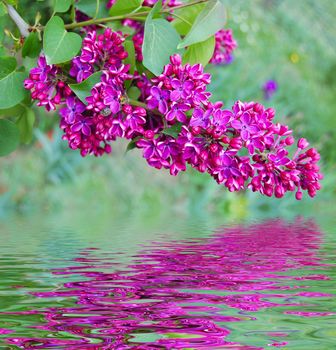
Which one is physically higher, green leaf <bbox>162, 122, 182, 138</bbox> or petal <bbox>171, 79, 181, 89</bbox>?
petal <bbox>171, 79, 181, 89</bbox>

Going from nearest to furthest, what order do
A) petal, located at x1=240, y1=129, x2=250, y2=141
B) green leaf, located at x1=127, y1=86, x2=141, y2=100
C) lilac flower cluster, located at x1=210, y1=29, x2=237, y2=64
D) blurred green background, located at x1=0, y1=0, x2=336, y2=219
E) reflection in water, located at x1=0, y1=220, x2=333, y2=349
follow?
reflection in water, located at x1=0, y1=220, x2=333, y2=349 < petal, located at x1=240, y1=129, x2=250, y2=141 < green leaf, located at x1=127, y1=86, x2=141, y2=100 < lilac flower cluster, located at x1=210, y1=29, x2=237, y2=64 < blurred green background, located at x1=0, y1=0, x2=336, y2=219

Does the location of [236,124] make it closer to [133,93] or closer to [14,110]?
[133,93]

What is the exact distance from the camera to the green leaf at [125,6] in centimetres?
216

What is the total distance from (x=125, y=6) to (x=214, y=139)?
0.50 meters

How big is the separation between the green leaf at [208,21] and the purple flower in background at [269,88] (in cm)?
592

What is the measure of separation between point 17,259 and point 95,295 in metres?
0.70

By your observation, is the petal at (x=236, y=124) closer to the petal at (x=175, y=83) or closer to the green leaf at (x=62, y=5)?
the petal at (x=175, y=83)

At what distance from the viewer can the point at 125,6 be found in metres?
2.18

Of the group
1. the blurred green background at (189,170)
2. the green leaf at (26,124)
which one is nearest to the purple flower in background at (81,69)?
the green leaf at (26,124)

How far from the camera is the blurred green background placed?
261 inches

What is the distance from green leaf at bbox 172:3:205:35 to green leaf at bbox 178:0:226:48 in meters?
0.16

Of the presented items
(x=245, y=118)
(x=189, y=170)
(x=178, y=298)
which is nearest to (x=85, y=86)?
(x=245, y=118)

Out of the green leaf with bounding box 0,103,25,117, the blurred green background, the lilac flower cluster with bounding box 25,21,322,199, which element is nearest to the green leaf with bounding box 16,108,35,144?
the green leaf with bounding box 0,103,25,117

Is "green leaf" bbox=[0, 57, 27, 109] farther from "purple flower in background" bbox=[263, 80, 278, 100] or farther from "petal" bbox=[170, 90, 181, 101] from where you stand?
"purple flower in background" bbox=[263, 80, 278, 100]
